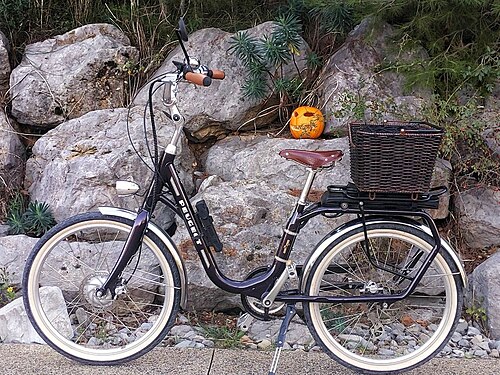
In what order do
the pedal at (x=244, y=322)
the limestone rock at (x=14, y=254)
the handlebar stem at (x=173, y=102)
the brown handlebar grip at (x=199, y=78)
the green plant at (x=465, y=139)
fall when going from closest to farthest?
1. the brown handlebar grip at (x=199, y=78)
2. the handlebar stem at (x=173, y=102)
3. the pedal at (x=244, y=322)
4. the limestone rock at (x=14, y=254)
5. the green plant at (x=465, y=139)

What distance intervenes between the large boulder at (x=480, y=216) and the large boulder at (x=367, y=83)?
65cm

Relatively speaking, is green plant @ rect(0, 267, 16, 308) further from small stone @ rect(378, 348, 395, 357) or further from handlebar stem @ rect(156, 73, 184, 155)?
small stone @ rect(378, 348, 395, 357)

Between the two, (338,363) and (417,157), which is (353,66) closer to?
(417,157)

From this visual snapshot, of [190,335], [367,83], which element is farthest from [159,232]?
[367,83]

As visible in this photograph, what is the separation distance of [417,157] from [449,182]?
1.43m

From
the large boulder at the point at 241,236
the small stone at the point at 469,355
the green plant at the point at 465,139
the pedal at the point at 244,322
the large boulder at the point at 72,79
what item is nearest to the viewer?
the small stone at the point at 469,355

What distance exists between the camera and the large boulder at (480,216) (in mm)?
4273

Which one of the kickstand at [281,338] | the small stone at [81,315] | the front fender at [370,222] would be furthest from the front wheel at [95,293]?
the front fender at [370,222]

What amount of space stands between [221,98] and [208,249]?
5.87 feet

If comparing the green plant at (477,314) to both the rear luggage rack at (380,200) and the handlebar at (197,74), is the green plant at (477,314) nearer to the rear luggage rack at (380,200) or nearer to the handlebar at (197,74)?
the rear luggage rack at (380,200)

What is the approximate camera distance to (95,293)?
3.14 m

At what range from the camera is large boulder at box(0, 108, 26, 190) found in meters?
4.70

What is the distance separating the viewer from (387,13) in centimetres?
449

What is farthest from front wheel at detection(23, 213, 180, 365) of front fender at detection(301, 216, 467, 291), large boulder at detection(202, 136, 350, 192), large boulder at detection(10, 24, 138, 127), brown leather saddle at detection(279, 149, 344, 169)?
large boulder at detection(10, 24, 138, 127)
